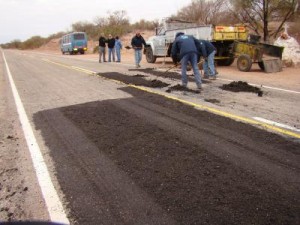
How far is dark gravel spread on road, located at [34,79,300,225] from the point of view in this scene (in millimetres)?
3320

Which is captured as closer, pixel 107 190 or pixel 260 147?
pixel 107 190

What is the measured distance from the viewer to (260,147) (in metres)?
4.89

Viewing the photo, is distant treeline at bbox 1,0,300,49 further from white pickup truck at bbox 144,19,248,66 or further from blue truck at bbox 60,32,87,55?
blue truck at bbox 60,32,87,55

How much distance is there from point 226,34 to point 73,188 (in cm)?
1374

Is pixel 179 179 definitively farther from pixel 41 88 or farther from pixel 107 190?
pixel 41 88

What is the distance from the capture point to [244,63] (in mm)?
15211

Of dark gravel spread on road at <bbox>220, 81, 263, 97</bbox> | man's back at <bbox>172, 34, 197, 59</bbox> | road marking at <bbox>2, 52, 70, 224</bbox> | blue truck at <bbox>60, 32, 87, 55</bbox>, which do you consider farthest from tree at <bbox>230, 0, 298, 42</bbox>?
blue truck at <bbox>60, 32, 87, 55</bbox>

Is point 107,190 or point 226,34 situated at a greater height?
point 226,34

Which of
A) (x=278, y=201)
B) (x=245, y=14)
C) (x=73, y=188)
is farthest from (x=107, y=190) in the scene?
(x=245, y=14)

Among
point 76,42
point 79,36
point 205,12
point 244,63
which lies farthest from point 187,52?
point 79,36

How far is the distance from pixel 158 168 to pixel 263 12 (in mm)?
17364

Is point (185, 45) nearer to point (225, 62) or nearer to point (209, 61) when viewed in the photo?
point (209, 61)

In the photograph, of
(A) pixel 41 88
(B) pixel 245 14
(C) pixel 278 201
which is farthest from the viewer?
(B) pixel 245 14

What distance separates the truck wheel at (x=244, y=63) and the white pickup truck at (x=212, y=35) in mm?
1285
